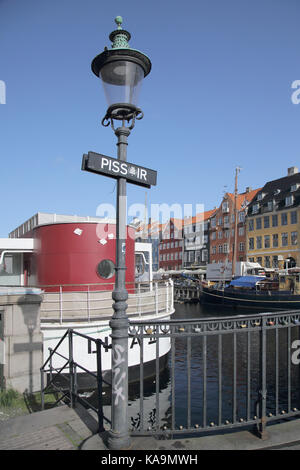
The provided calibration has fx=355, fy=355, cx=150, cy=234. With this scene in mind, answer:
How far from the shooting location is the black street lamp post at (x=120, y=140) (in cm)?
412

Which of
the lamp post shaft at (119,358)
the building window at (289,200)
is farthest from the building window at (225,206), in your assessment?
the lamp post shaft at (119,358)

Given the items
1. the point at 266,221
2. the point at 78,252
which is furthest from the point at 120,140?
the point at 266,221

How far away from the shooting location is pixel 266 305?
36.2 meters

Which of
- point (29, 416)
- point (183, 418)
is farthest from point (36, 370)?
point (183, 418)

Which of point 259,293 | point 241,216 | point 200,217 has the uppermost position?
point 200,217

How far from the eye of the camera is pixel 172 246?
77.2 m

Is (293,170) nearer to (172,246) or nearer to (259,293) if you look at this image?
(259,293)

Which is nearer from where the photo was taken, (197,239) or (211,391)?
(211,391)

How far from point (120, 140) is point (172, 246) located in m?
73.0

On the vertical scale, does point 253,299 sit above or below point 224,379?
below

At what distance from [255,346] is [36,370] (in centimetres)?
1304

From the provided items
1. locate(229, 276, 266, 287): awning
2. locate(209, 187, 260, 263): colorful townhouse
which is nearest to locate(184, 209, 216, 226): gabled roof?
locate(209, 187, 260, 263): colorful townhouse

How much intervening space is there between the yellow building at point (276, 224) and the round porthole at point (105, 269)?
40472 millimetres
